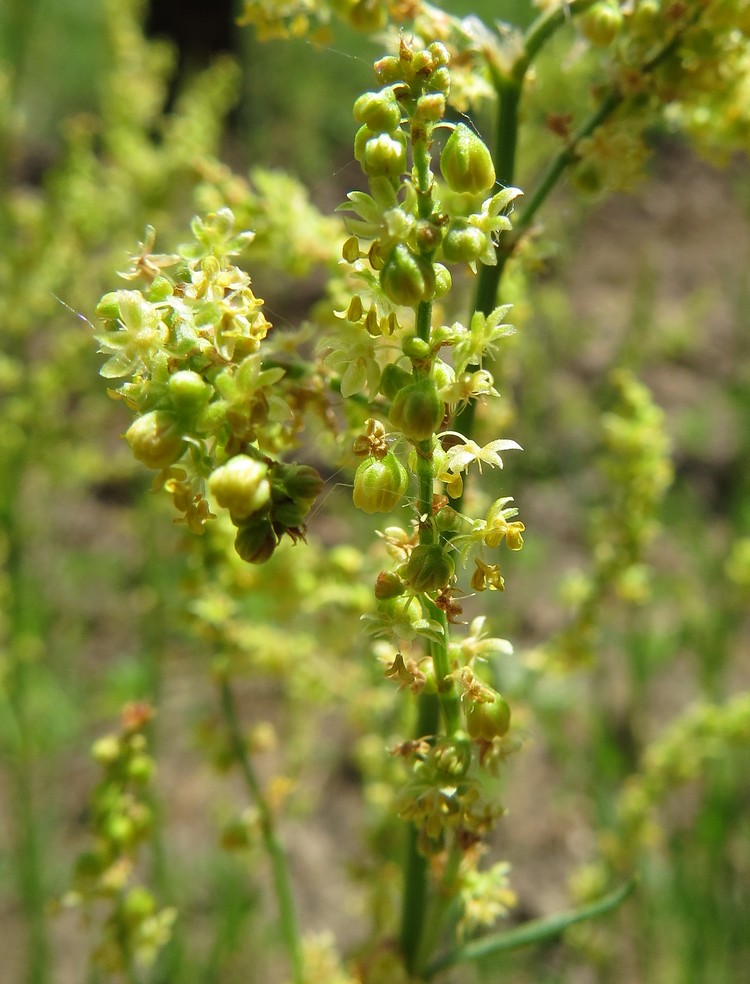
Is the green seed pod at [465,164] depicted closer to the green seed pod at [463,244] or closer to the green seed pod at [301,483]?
the green seed pod at [463,244]

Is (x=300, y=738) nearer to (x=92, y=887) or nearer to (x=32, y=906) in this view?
(x=32, y=906)

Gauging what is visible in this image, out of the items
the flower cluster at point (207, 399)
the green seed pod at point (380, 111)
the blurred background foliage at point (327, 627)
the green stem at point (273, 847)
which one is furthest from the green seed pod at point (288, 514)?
the green stem at point (273, 847)

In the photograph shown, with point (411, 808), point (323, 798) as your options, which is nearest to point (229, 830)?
point (411, 808)

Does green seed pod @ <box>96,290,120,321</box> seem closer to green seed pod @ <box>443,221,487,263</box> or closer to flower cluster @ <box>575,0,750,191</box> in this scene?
green seed pod @ <box>443,221,487,263</box>

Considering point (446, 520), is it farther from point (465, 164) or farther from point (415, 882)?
point (415, 882)

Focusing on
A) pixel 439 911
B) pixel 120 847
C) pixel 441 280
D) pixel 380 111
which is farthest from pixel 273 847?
A: pixel 380 111

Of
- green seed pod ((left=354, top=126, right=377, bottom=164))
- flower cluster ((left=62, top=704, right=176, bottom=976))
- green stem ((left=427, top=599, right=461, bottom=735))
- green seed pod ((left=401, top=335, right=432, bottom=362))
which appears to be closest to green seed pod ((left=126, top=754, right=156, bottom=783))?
flower cluster ((left=62, top=704, right=176, bottom=976))
